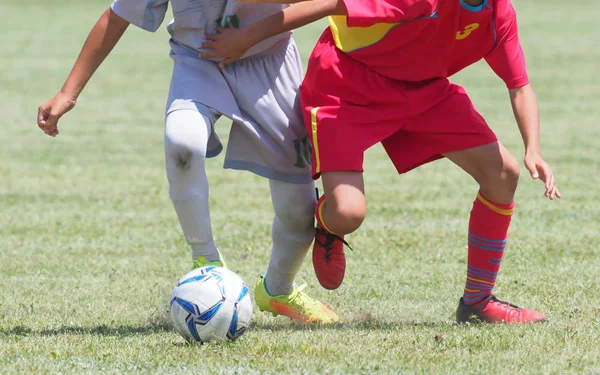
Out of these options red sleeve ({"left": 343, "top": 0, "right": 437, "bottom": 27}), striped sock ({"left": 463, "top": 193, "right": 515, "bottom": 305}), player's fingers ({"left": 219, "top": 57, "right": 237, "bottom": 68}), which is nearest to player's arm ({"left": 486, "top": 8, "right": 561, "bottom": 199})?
striped sock ({"left": 463, "top": 193, "right": 515, "bottom": 305})

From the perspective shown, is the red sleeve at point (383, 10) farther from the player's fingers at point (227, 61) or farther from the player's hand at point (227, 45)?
the player's fingers at point (227, 61)

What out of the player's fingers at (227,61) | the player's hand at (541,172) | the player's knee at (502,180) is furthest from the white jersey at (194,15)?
the player's hand at (541,172)

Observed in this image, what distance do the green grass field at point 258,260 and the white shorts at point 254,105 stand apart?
0.81 m

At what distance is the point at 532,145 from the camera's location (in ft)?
16.5

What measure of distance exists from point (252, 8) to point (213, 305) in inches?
60.5

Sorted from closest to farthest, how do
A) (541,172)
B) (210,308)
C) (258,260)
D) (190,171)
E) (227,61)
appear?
1. (210,308)
2. (541,172)
3. (190,171)
4. (227,61)
5. (258,260)

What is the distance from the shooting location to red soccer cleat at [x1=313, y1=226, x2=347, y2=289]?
5422mm

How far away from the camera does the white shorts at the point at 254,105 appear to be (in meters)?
5.14

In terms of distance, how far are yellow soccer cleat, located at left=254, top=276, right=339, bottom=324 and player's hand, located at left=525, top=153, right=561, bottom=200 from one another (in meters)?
Answer: 1.30

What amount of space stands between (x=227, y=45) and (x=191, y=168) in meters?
0.62

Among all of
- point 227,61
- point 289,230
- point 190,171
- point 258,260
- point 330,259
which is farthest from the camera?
point 258,260

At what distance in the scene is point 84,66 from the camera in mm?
5219

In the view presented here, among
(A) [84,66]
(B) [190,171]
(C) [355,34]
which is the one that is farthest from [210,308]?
(C) [355,34]

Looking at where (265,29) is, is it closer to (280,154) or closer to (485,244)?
(280,154)
